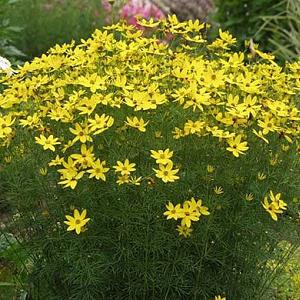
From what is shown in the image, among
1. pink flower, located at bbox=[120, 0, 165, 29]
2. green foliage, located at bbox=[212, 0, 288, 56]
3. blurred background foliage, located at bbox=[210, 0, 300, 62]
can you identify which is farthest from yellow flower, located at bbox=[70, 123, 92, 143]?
pink flower, located at bbox=[120, 0, 165, 29]

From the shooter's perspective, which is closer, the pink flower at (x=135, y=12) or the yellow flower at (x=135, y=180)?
the yellow flower at (x=135, y=180)

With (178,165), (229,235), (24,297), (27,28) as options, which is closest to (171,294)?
(229,235)

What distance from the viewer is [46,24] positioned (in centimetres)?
745

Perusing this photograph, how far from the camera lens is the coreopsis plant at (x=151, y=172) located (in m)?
2.62

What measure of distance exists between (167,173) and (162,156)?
0.06 m

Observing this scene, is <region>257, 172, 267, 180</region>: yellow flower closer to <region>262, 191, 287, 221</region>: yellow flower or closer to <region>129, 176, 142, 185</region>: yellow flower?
<region>262, 191, 287, 221</region>: yellow flower

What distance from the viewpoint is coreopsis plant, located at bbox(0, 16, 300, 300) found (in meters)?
2.62

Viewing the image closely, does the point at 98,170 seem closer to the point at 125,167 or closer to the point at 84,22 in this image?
the point at 125,167

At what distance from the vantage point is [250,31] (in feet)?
24.7

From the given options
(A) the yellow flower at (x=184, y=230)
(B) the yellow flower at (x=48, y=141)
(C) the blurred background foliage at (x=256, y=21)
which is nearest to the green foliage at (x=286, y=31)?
(C) the blurred background foliage at (x=256, y=21)

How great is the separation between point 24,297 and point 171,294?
0.79 metres

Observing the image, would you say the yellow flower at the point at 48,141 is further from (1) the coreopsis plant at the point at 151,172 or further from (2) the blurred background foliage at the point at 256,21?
(2) the blurred background foliage at the point at 256,21

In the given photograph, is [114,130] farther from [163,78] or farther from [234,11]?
[234,11]

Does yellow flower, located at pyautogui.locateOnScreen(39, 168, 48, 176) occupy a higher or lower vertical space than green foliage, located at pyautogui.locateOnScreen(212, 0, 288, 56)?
higher
